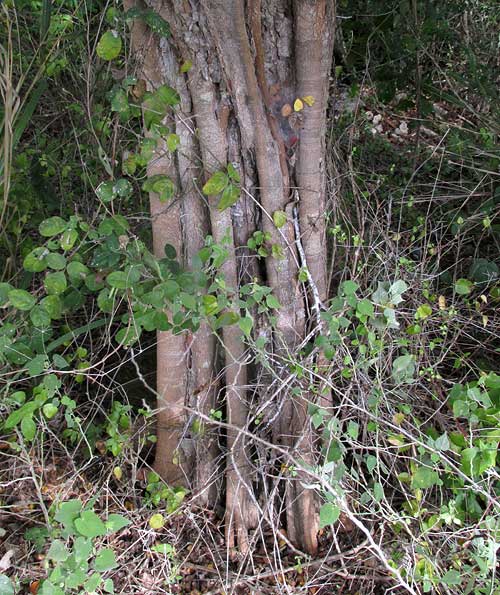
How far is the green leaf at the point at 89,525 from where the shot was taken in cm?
140

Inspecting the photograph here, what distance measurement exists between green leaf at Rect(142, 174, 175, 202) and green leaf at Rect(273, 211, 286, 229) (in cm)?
30

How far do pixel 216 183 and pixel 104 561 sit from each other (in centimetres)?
98

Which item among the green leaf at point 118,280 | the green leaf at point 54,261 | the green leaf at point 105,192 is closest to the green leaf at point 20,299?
the green leaf at point 54,261

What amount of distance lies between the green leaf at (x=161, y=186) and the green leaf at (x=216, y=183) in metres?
0.12

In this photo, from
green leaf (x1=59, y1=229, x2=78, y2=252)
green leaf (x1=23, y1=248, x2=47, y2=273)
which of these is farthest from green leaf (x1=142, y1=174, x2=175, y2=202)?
green leaf (x1=23, y1=248, x2=47, y2=273)

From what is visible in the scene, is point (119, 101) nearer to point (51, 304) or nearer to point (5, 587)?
point (51, 304)

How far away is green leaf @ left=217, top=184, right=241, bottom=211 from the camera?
5.33ft

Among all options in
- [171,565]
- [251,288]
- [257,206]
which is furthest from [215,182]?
[171,565]

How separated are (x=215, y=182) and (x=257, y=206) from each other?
176mm

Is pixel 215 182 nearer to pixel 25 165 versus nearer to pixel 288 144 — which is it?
pixel 288 144

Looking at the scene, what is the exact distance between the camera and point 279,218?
5.57 feet

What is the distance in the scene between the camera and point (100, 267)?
168 centimetres

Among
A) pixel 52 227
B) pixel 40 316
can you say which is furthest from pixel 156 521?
pixel 52 227

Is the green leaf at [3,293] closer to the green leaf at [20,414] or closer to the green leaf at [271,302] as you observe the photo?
the green leaf at [20,414]
